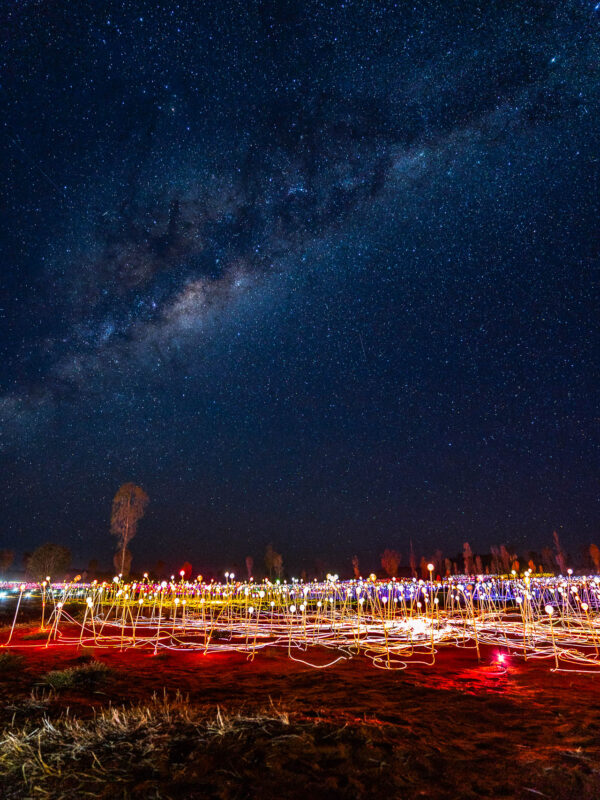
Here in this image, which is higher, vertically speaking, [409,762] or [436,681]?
[409,762]

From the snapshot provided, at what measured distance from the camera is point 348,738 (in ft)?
12.9

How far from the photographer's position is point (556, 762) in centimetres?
366

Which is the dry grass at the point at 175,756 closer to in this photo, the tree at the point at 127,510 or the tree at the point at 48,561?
the tree at the point at 127,510

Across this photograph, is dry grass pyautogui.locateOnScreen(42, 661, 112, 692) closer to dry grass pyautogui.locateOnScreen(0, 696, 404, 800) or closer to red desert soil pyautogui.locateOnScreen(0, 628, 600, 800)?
red desert soil pyautogui.locateOnScreen(0, 628, 600, 800)

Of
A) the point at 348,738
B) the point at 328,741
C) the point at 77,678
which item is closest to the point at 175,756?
the point at 328,741

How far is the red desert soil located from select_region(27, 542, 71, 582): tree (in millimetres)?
47398

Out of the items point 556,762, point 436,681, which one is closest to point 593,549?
point 436,681

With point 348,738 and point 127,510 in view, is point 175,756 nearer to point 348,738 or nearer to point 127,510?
point 348,738

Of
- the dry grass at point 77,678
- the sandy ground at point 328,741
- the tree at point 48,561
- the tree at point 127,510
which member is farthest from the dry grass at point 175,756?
the tree at point 48,561

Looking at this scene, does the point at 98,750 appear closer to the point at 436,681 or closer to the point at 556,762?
the point at 556,762

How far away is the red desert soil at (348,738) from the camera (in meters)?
3.19

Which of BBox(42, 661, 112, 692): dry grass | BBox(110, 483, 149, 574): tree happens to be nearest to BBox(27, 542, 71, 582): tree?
BBox(110, 483, 149, 574): tree

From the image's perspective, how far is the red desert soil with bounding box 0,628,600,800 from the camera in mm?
3193

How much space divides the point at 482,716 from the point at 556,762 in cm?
171
